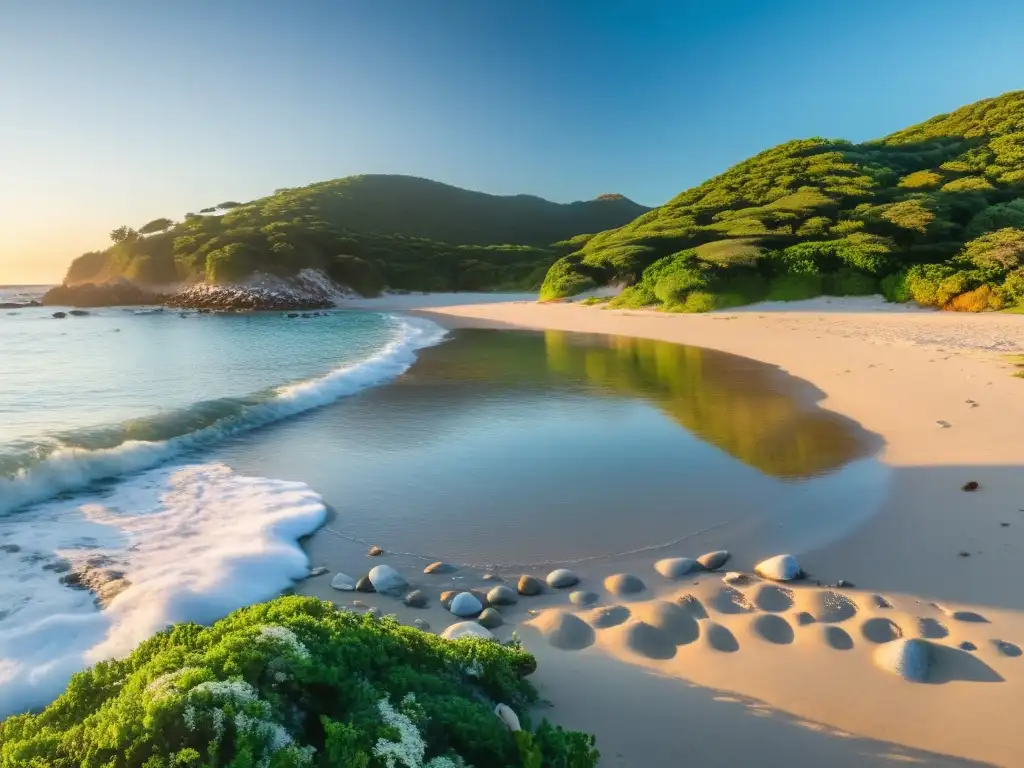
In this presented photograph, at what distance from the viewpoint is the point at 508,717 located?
2469 millimetres

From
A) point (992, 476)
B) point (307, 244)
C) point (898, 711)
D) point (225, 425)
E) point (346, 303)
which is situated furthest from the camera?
point (307, 244)

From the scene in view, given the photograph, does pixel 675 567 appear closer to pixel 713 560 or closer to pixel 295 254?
pixel 713 560

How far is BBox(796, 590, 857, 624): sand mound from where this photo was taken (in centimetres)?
359

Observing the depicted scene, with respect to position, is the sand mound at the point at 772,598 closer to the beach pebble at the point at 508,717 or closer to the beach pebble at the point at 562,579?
the beach pebble at the point at 562,579

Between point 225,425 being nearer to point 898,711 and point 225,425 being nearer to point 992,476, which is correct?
point 898,711

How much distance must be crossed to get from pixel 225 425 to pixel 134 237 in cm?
7928

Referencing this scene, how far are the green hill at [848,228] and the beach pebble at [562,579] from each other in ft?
87.5

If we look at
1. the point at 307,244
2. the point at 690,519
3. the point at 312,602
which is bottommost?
the point at 690,519

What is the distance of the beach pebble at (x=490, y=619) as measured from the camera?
3660 millimetres

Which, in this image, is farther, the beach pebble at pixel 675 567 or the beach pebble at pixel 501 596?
the beach pebble at pixel 675 567

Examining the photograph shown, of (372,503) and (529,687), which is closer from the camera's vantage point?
(529,687)

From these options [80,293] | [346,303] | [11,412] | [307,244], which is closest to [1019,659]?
[11,412]

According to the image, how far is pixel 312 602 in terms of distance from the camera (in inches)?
110

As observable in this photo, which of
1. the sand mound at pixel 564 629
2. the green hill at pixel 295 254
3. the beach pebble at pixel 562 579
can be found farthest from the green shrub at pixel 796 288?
the green hill at pixel 295 254
